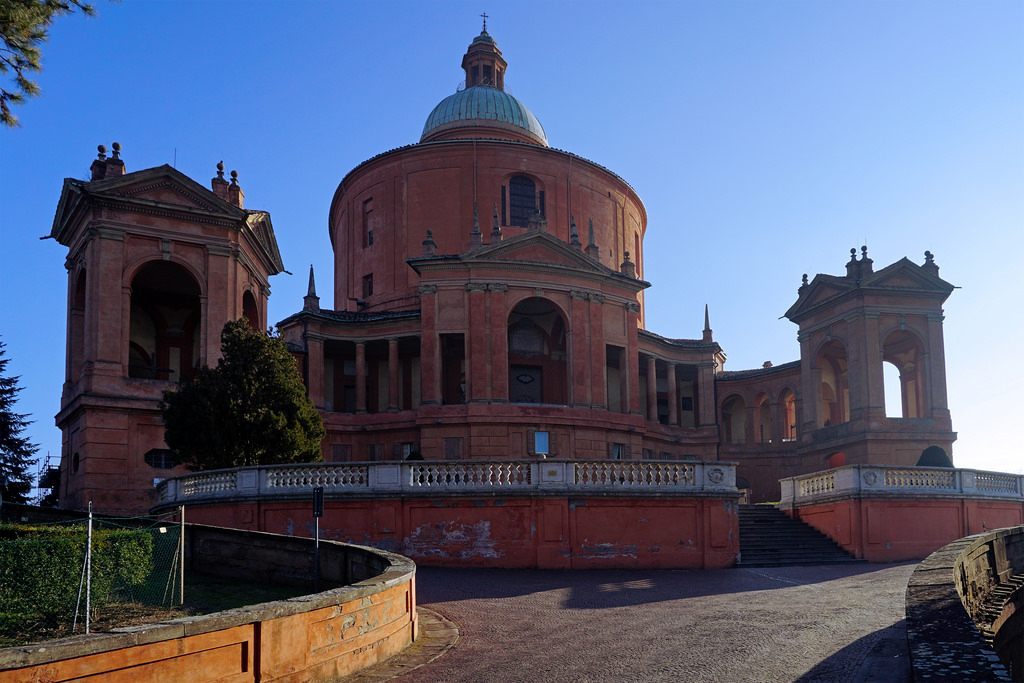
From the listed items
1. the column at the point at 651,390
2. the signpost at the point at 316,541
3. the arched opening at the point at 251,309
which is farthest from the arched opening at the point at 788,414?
the signpost at the point at 316,541

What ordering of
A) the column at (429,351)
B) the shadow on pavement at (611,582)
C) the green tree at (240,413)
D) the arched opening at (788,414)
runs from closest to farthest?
1. the shadow on pavement at (611,582)
2. the green tree at (240,413)
3. the column at (429,351)
4. the arched opening at (788,414)

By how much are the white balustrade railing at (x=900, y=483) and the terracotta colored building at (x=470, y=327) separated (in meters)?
5.70

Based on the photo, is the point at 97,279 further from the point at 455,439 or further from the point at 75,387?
the point at 455,439

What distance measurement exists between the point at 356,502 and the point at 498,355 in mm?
15165

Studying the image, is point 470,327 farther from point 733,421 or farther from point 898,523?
point 733,421

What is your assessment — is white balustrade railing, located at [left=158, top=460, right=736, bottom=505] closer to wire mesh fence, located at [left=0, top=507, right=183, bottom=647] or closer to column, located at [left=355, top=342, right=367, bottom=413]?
wire mesh fence, located at [left=0, top=507, right=183, bottom=647]

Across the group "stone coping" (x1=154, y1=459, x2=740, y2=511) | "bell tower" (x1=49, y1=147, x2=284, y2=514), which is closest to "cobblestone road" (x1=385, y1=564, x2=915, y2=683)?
"stone coping" (x1=154, y1=459, x2=740, y2=511)

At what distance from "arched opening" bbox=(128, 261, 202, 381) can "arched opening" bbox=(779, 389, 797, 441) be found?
30223 millimetres

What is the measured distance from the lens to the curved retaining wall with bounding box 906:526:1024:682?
7559 mm

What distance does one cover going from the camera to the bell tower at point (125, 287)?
30.6 meters

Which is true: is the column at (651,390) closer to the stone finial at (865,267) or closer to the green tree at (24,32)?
the stone finial at (865,267)

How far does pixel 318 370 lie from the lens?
4084cm

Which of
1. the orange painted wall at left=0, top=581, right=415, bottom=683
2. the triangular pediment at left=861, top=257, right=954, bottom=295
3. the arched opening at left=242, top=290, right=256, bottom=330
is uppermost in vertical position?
the triangular pediment at left=861, top=257, right=954, bottom=295

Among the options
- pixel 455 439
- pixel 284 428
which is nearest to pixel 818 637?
pixel 284 428
